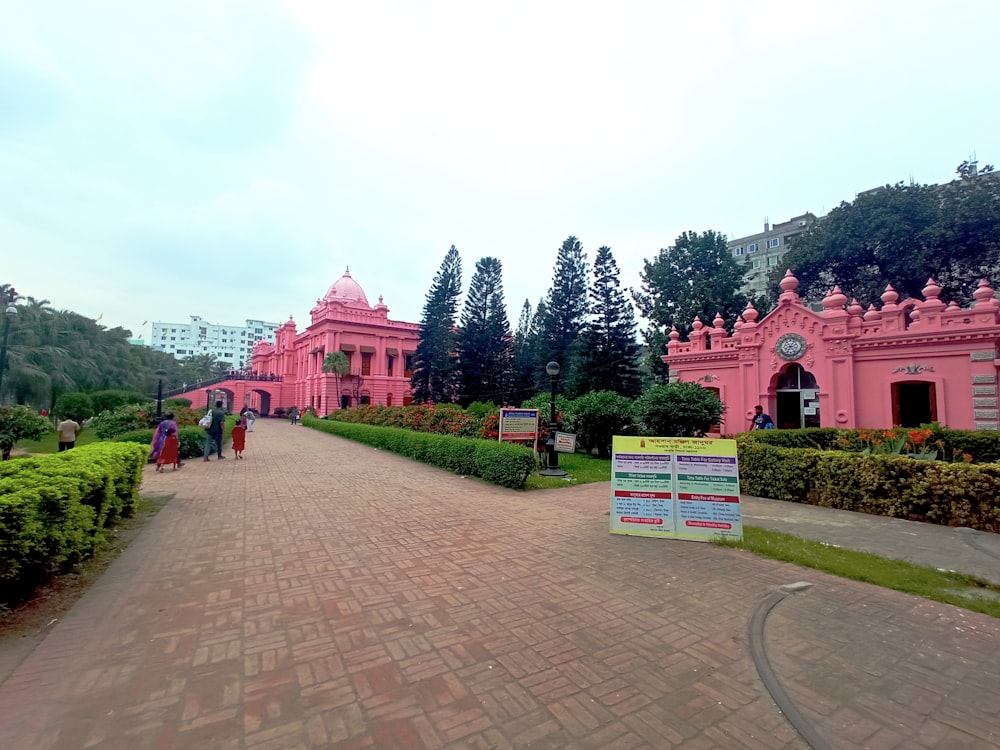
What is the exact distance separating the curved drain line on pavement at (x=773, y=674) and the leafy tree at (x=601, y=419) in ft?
32.1

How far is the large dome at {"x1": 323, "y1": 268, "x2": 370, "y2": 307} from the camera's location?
141 ft

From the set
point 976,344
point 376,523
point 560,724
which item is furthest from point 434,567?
point 976,344

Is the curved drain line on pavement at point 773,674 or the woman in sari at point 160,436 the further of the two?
the woman in sari at point 160,436

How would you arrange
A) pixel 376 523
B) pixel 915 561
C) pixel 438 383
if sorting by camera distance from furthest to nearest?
pixel 438 383
pixel 376 523
pixel 915 561

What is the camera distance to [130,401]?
81.7 feet

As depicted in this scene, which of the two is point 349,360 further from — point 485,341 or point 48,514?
point 48,514

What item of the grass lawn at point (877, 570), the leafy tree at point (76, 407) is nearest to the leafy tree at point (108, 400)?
the leafy tree at point (76, 407)

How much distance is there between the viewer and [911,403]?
43.3ft

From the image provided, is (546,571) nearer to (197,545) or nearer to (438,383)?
(197,545)

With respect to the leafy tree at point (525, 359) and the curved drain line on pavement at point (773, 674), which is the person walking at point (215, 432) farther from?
the leafy tree at point (525, 359)

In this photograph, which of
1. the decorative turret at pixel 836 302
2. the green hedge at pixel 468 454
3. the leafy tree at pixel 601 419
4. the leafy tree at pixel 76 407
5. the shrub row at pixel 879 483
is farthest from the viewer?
the leafy tree at pixel 76 407

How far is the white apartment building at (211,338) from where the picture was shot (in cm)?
11188

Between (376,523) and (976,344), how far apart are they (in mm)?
15451

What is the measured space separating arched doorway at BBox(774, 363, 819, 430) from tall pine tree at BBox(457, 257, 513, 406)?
15600 millimetres
